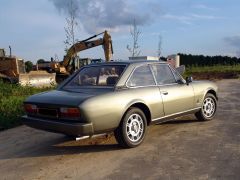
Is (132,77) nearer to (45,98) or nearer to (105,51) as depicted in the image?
(45,98)

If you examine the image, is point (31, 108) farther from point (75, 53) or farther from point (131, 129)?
point (75, 53)

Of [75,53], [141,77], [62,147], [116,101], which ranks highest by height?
[75,53]

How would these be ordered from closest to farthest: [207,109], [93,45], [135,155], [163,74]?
[135,155] < [163,74] < [207,109] < [93,45]

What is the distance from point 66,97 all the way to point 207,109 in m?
4.00

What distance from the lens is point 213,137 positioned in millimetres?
7215

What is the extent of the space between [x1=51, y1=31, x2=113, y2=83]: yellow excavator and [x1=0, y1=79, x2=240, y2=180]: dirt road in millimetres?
17775

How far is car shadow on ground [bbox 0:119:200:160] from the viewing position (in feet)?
21.7

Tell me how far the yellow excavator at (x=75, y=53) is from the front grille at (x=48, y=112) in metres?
18.5

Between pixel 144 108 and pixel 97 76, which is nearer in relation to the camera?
pixel 144 108

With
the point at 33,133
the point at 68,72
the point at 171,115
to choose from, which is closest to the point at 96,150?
the point at 171,115

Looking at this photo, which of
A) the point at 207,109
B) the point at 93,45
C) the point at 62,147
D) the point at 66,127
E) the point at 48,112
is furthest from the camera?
the point at 93,45

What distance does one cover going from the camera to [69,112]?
20.0 ft

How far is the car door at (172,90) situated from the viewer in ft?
24.7

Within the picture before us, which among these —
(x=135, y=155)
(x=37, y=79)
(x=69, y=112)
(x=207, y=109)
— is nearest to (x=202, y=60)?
(x=37, y=79)
